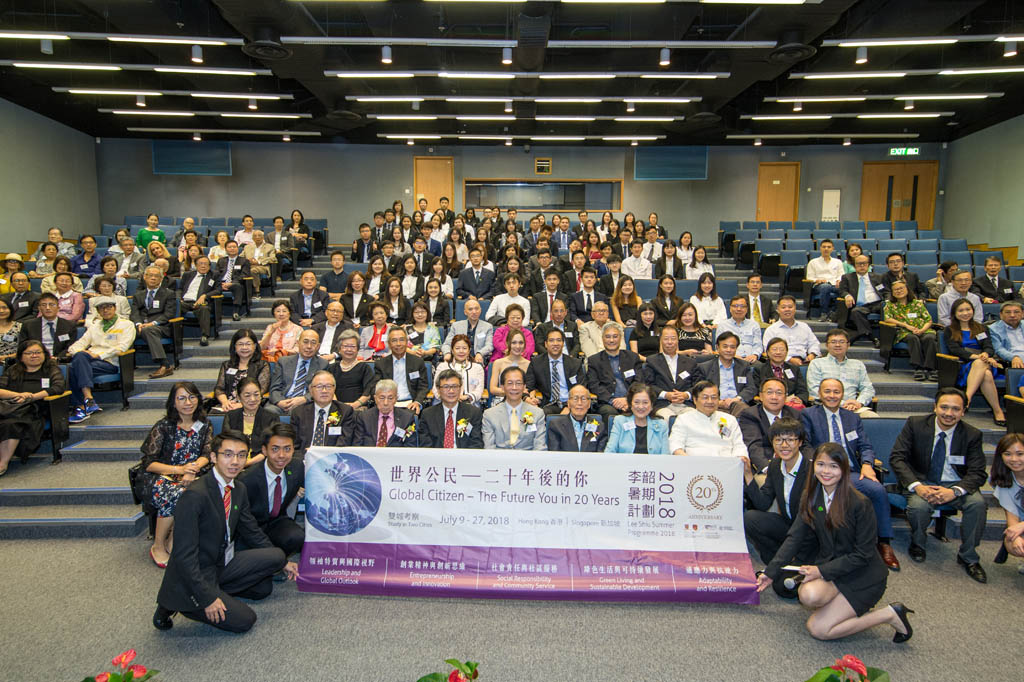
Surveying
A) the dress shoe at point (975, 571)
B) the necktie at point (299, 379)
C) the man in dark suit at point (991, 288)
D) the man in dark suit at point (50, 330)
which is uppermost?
the man in dark suit at point (991, 288)

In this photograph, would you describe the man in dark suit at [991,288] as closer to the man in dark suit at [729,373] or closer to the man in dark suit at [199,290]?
the man in dark suit at [729,373]

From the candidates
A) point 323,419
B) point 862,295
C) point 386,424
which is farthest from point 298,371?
point 862,295

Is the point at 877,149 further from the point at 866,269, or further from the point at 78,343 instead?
the point at 78,343

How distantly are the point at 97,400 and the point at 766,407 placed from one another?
20.9ft

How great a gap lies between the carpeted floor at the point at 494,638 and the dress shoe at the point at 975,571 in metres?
0.05

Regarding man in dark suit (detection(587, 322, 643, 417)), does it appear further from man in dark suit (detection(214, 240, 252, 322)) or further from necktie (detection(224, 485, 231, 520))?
man in dark suit (detection(214, 240, 252, 322))

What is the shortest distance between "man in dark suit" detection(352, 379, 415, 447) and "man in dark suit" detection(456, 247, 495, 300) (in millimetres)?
3726

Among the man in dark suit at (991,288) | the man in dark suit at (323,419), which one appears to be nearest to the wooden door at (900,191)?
the man in dark suit at (991,288)

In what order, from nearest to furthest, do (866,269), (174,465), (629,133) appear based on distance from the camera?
1. (174,465)
2. (866,269)
3. (629,133)

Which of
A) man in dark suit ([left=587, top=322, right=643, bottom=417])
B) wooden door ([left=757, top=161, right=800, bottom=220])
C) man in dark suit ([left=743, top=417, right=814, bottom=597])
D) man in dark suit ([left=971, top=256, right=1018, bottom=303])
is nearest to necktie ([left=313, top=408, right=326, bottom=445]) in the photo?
man in dark suit ([left=587, top=322, right=643, bottom=417])

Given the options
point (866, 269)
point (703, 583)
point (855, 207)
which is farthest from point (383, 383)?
point (855, 207)

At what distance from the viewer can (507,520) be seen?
3559 mm

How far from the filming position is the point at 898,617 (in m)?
3.02

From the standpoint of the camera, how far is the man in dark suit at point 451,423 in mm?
4438
